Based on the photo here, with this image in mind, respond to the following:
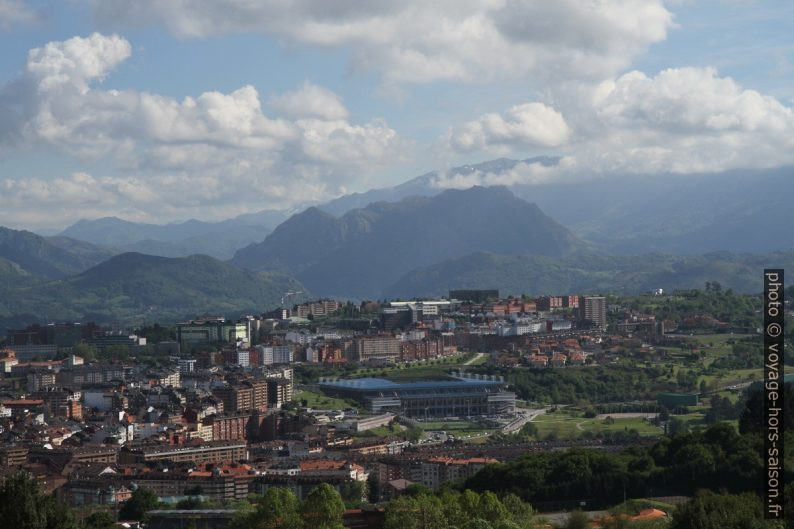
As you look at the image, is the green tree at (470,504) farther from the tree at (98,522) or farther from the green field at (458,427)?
the green field at (458,427)

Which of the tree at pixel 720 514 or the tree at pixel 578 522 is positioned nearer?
the tree at pixel 720 514

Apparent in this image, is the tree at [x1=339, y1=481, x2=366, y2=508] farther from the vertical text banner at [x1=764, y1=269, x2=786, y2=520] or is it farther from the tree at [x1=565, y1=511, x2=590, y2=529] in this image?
the vertical text banner at [x1=764, y1=269, x2=786, y2=520]

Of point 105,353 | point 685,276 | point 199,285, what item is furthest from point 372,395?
point 199,285

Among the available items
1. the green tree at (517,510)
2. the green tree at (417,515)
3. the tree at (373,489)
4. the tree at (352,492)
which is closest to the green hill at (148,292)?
the tree at (373,489)

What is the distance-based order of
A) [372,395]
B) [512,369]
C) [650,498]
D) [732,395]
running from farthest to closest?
[512,369]
[372,395]
[732,395]
[650,498]

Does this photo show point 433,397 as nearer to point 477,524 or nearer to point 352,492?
point 352,492

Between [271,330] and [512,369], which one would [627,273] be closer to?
[271,330]
